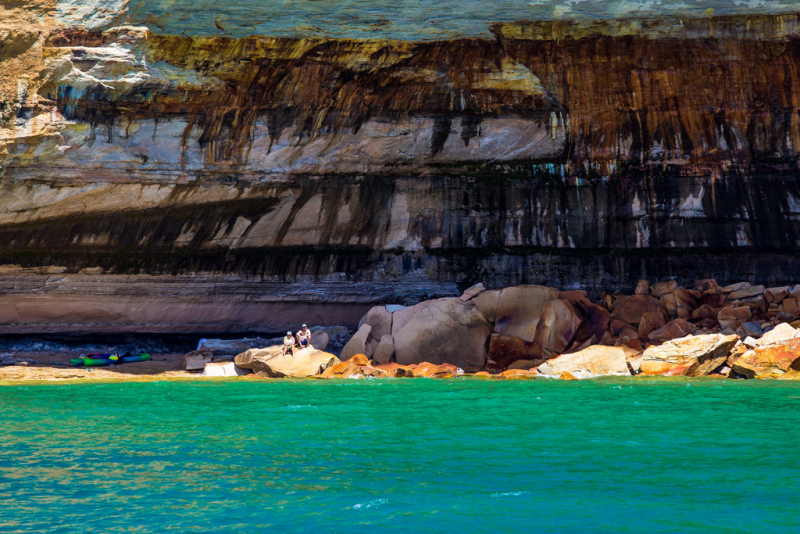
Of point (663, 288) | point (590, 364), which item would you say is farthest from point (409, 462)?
point (663, 288)

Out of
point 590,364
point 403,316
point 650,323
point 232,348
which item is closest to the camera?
point 590,364

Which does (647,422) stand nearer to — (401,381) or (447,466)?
(447,466)

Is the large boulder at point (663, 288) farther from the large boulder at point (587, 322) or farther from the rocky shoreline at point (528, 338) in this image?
the large boulder at point (587, 322)

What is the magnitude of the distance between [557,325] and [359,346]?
5.68m

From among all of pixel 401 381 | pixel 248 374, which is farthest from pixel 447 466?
pixel 248 374

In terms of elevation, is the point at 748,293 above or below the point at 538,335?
above

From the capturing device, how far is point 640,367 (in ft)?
56.0

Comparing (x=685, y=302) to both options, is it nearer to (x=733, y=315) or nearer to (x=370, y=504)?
(x=733, y=315)

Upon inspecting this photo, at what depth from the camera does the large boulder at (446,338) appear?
19.5 m

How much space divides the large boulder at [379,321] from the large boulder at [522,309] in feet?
10.6

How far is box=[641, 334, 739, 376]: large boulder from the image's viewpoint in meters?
16.4

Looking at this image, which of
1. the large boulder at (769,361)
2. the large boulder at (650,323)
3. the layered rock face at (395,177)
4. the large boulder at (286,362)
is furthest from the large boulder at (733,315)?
the large boulder at (286,362)

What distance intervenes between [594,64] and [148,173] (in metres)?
15.1

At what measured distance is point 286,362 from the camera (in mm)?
18922
